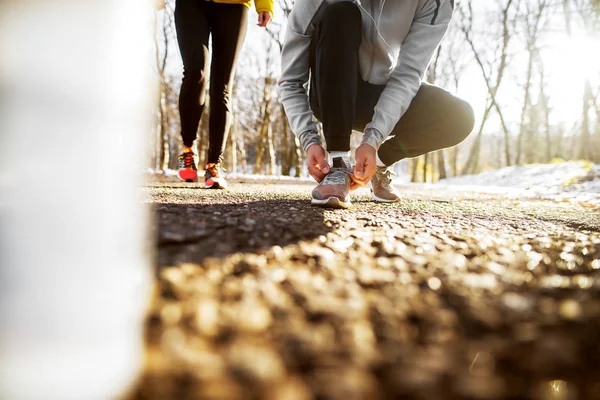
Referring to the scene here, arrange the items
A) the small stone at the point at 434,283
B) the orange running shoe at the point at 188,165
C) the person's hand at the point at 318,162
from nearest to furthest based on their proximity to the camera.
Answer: the small stone at the point at 434,283 < the person's hand at the point at 318,162 < the orange running shoe at the point at 188,165

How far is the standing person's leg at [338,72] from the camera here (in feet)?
5.31

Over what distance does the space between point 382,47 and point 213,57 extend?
1.11m

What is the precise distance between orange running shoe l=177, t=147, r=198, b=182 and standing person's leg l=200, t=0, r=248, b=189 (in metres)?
0.20

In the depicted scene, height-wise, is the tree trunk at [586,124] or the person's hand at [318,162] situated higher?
the tree trunk at [586,124]

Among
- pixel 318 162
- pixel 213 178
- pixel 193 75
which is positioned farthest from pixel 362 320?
pixel 193 75

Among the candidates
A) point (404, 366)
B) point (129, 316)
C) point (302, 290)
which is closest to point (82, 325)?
point (129, 316)

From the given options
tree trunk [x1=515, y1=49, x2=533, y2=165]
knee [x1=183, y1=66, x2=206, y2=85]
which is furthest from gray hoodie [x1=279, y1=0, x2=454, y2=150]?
tree trunk [x1=515, y1=49, x2=533, y2=165]

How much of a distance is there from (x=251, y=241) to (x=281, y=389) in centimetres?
50

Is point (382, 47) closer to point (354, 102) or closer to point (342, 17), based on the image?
point (342, 17)

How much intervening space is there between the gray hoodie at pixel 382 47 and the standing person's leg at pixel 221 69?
1.73 feet

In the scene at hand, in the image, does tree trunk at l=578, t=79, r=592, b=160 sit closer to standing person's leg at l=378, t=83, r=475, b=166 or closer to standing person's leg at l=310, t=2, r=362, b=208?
standing person's leg at l=378, t=83, r=475, b=166

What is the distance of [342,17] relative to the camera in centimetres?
164

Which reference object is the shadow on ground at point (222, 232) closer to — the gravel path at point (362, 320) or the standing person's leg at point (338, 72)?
the gravel path at point (362, 320)

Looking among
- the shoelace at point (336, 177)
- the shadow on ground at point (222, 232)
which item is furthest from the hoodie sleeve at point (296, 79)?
the shadow on ground at point (222, 232)
